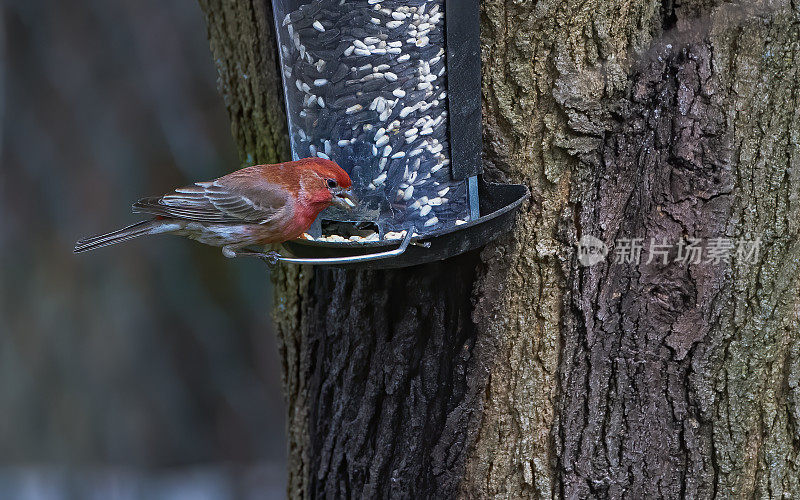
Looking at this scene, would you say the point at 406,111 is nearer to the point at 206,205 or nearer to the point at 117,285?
the point at 206,205

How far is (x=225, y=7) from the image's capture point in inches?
143

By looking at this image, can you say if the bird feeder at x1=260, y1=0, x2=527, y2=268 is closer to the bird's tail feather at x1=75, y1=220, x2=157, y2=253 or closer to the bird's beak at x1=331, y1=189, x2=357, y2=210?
the bird's beak at x1=331, y1=189, x2=357, y2=210

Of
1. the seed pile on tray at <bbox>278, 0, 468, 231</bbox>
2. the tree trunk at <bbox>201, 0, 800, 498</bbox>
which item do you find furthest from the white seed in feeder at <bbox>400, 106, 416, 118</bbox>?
the tree trunk at <bbox>201, 0, 800, 498</bbox>

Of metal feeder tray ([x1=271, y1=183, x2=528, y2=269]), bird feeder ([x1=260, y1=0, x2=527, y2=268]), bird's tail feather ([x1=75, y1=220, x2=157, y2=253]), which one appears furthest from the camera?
bird's tail feather ([x1=75, y1=220, x2=157, y2=253])

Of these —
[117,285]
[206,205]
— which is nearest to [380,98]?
[206,205]

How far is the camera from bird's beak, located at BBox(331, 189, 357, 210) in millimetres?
2837

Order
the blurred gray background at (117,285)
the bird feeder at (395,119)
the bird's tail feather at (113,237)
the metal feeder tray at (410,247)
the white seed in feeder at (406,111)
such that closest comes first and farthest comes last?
the metal feeder tray at (410,247), the bird feeder at (395,119), the white seed in feeder at (406,111), the bird's tail feather at (113,237), the blurred gray background at (117,285)

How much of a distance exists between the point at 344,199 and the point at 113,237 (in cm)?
94

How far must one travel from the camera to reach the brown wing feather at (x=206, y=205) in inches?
125

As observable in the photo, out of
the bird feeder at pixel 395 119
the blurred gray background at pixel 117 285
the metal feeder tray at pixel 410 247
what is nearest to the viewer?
the metal feeder tray at pixel 410 247

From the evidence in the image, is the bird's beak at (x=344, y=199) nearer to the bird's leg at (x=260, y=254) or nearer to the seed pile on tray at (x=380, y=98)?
the seed pile on tray at (x=380, y=98)

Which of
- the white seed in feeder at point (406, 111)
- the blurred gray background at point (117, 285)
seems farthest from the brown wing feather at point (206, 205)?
the blurred gray background at point (117, 285)

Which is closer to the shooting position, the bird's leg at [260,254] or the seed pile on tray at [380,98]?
the seed pile on tray at [380,98]

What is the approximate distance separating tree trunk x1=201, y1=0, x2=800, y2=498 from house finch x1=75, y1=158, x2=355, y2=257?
1.56 ft
